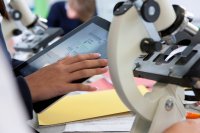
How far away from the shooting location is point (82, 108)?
38.8 inches

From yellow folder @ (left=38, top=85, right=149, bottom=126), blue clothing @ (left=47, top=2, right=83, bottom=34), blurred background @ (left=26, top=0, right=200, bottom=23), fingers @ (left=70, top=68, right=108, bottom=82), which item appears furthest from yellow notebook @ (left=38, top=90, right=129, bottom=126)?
blue clothing @ (left=47, top=2, right=83, bottom=34)

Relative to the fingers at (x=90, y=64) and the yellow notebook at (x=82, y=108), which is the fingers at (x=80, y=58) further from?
the yellow notebook at (x=82, y=108)

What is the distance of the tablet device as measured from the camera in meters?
0.89

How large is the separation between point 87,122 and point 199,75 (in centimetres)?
41

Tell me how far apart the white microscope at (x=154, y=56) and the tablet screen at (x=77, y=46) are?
0.25 meters

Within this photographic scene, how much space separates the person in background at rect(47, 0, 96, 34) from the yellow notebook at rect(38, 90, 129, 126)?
1353mm

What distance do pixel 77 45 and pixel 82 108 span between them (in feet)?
0.62

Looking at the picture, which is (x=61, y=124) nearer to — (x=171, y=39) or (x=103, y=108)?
(x=103, y=108)

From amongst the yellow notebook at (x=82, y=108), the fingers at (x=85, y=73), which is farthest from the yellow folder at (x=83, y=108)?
the fingers at (x=85, y=73)

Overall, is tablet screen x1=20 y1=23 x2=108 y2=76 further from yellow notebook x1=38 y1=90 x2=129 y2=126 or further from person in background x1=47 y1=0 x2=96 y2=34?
person in background x1=47 y1=0 x2=96 y2=34

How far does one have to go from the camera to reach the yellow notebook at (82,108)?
0.93 metres

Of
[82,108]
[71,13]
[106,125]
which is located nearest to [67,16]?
[71,13]

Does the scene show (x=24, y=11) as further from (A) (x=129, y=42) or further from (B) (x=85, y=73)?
(A) (x=129, y=42)

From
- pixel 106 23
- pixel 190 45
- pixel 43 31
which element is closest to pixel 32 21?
pixel 43 31
